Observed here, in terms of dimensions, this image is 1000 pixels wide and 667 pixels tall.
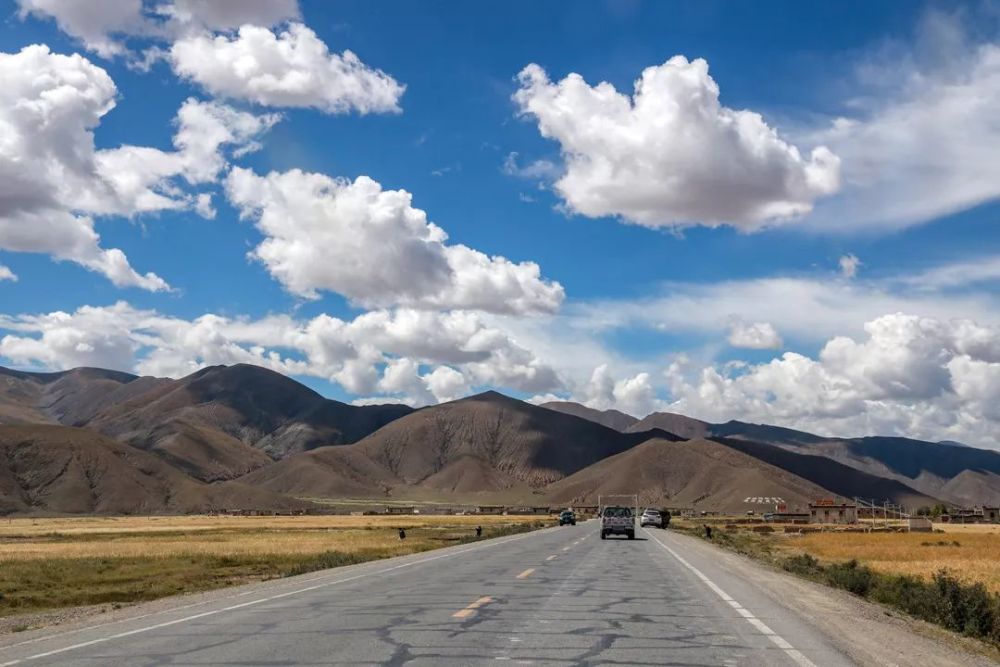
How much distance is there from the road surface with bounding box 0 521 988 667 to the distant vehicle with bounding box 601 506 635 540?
2728 cm

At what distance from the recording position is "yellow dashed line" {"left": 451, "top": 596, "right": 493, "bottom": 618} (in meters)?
15.0

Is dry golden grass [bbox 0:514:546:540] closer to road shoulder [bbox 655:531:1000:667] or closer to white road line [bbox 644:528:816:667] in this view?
white road line [bbox 644:528:816:667]

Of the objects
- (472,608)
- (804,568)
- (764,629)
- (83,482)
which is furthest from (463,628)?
(83,482)

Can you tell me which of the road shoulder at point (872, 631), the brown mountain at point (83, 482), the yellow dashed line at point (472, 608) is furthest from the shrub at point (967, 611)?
the brown mountain at point (83, 482)

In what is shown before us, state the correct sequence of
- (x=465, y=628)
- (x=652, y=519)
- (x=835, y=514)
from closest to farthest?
(x=465, y=628)
(x=652, y=519)
(x=835, y=514)

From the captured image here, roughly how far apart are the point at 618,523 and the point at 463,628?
124 feet

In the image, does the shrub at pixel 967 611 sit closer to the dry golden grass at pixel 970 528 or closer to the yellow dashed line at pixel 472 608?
the yellow dashed line at pixel 472 608

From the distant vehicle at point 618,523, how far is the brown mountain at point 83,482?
5510 inches

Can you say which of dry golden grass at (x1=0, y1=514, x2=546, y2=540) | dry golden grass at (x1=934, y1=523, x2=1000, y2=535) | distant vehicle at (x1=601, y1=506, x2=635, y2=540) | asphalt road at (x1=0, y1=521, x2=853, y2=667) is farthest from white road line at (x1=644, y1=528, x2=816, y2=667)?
dry golden grass at (x1=934, y1=523, x2=1000, y2=535)

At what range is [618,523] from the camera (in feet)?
165

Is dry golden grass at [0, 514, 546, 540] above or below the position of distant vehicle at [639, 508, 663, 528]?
below

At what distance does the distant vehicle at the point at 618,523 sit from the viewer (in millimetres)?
49844

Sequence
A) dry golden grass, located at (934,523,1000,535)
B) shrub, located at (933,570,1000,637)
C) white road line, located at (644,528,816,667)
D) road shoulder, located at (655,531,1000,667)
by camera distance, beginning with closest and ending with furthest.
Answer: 1. white road line, located at (644,528,816,667)
2. road shoulder, located at (655,531,1000,667)
3. shrub, located at (933,570,1000,637)
4. dry golden grass, located at (934,523,1000,535)

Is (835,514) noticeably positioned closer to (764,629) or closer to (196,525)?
(196,525)
